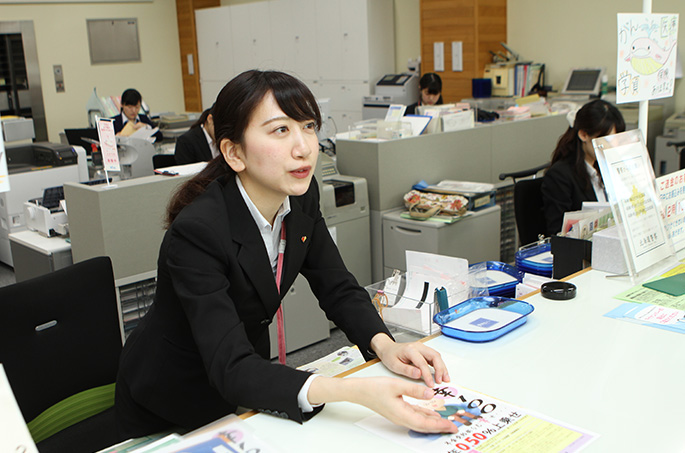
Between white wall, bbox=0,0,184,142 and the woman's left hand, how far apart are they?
8.64 m

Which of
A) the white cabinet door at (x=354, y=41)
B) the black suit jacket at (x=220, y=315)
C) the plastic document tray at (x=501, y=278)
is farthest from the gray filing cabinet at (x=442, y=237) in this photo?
→ the white cabinet door at (x=354, y=41)

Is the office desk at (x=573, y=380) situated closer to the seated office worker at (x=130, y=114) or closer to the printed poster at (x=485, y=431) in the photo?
the printed poster at (x=485, y=431)

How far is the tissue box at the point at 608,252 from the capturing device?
187 cm

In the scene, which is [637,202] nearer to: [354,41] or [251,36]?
[354,41]

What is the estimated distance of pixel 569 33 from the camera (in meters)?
6.34

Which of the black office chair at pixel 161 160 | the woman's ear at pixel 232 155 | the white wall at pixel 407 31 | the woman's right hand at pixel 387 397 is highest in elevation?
the white wall at pixel 407 31

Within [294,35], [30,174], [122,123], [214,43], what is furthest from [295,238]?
[214,43]

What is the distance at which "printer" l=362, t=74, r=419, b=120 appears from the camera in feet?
22.8

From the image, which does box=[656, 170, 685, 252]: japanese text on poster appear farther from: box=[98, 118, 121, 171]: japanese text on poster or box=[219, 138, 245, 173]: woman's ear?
box=[98, 118, 121, 171]: japanese text on poster

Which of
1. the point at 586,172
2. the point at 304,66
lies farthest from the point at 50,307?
the point at 304,66

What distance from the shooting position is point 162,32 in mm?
9820

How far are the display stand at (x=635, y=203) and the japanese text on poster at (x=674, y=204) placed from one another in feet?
0.13

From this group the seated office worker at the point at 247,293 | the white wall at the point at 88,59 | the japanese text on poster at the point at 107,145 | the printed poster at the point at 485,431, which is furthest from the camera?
the white wall at the point at 88,59

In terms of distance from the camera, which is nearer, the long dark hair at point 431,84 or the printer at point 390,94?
the long dark hair at point 431,84
